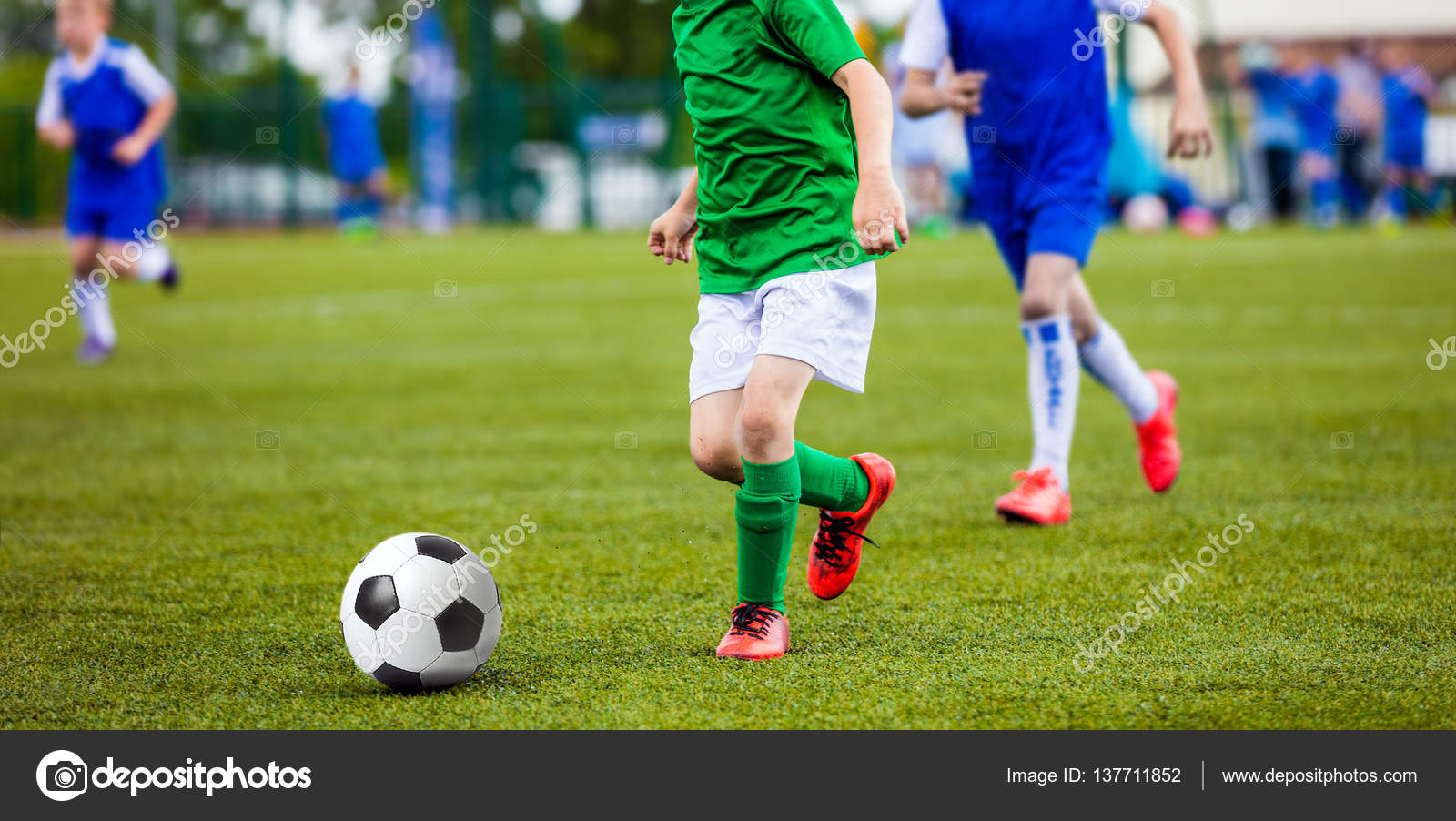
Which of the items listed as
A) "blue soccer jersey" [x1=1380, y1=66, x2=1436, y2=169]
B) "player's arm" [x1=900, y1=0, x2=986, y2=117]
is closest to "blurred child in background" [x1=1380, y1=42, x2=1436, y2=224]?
"blue soccer jersey" [x1=1380, y1=66, x2=1436, y2=169]

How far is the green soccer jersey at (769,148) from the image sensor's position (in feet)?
Answer: 11.0

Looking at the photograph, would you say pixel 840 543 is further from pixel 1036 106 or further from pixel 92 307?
pixel 92 307

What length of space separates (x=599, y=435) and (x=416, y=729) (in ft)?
12.9

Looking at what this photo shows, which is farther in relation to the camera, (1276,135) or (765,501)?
(1276,135)

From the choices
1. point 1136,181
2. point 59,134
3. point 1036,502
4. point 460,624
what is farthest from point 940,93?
point 1136,181

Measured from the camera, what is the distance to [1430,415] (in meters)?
6.69

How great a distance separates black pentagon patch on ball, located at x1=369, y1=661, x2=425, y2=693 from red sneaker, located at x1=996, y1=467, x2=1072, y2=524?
7.44ft

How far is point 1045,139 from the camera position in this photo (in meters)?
4.92

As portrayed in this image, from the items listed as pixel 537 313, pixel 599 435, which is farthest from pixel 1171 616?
pixel 537 313

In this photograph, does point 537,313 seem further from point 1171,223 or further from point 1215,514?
point 1171,223

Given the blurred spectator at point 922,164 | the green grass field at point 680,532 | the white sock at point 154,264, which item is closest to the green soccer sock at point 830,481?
the green grass field at point 680,532

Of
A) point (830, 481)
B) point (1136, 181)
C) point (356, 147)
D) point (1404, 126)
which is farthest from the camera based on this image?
point (356, 147)
